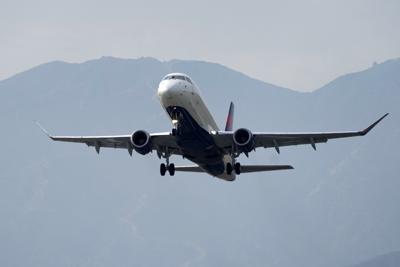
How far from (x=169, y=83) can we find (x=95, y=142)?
10291 millimetres

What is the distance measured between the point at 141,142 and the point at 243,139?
21.0ft

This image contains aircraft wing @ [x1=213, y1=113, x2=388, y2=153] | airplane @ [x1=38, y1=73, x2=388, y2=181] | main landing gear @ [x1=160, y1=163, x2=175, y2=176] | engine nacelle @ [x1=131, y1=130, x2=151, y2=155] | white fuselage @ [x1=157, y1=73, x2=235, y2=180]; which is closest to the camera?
white fuselage @ [x1=157, y1=73, x2=235, y2=180]

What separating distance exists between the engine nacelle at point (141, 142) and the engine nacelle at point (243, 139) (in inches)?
214

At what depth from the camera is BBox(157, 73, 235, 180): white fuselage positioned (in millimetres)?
57688

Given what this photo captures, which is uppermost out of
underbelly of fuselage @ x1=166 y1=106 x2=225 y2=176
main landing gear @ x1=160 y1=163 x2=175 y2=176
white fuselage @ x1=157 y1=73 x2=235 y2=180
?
white fuselage @ x1=157 y1=73 x2=235 y2=180

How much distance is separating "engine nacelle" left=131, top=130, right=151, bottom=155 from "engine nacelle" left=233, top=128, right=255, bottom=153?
5.44 meters

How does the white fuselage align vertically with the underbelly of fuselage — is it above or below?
above

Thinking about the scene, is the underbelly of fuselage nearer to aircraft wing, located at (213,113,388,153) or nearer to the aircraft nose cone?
aircraft wing, located at (213,113,388,153)

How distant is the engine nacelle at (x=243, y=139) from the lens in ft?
194

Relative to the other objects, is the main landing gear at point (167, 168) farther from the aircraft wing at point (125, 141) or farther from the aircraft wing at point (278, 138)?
the aircraft wing at point (278, 138)

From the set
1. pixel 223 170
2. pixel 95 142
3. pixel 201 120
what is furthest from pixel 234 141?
pixel 95 142

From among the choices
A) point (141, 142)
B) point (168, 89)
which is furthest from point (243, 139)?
point (141, 142)

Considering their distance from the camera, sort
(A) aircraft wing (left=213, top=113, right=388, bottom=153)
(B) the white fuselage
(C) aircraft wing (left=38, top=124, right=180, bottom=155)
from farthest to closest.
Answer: (A) aircraft wing (left=213, top=113, right=388, bottom=153) < (C) aircraft wing (left=38, top=124, right=180, bottom=155) < (B) the white fuselage

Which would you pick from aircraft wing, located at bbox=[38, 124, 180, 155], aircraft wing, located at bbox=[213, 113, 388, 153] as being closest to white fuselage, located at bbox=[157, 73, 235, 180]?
aircraft wing, located at bbox=[213, 113, 388, 153]
